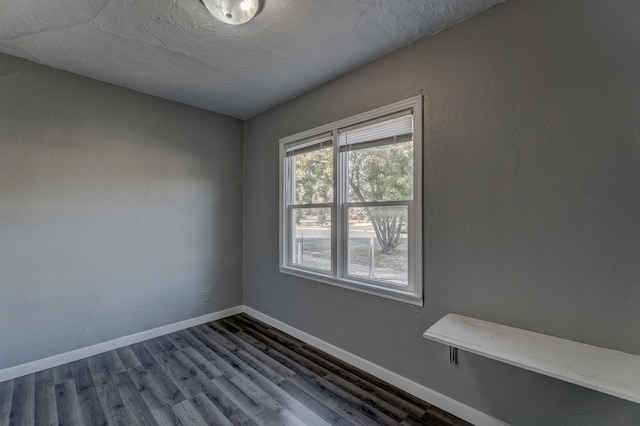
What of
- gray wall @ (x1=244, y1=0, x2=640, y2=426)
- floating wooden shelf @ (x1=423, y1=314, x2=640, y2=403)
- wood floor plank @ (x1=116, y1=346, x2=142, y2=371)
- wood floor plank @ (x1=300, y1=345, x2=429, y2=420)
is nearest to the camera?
floating wooden shelf @ (x1=423, y1=314, x2=640, y2=403)

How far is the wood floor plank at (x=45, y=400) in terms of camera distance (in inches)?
73.8

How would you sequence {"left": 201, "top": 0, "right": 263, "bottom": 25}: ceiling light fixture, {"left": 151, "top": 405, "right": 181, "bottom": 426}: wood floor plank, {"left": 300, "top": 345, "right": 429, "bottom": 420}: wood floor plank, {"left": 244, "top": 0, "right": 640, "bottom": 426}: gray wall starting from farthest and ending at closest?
1. {"left": 300, "top": 345, "right": 429, "bottom": 420}: wood floor plank
2. {"left": 151, "top": 405, "right": 181, "bottom": 426}: wood floor plank
3. {"left": 201, "top": 0, "right": 263, "bottom": 25}: ceiling light fixture
4. {"left": 244, "top": 0, "right": 640, "bottom": 426}: gray wall

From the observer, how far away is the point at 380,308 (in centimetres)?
233

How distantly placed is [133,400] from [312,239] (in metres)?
1.95

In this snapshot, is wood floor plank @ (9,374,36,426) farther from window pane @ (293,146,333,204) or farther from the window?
window pane @ (293,146,333,204)

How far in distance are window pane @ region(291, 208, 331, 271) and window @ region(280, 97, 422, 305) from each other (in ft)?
0.03

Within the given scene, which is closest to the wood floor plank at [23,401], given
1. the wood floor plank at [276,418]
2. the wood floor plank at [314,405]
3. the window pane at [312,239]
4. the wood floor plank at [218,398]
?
the wood floor plank at [218,398]

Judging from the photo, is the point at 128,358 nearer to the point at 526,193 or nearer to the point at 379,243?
the point at 379,243

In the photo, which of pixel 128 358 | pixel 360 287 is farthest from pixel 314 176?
pixel 128 358

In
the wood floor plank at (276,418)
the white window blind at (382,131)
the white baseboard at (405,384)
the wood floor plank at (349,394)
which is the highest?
the white window blind at (382,131)

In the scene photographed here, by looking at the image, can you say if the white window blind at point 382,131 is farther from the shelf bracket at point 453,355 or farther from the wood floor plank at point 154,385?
the wood floor plank at point 154,385

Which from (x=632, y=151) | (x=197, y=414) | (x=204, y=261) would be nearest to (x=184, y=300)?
(x=204, y=261)

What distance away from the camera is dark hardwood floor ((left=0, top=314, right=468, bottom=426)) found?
1.89 metres

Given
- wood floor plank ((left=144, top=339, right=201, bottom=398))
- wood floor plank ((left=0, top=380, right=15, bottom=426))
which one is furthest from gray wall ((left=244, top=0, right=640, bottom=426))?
wood floor plank ((left=0, top=380, right=15, bottom=426))
